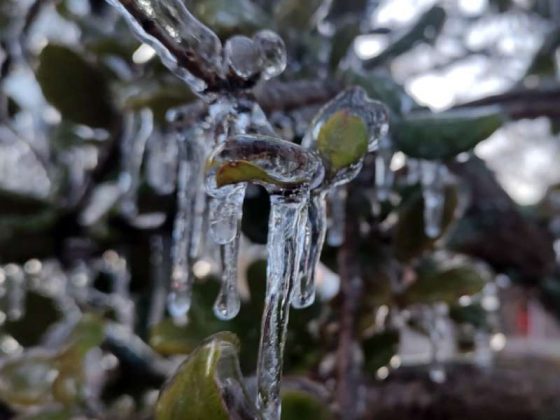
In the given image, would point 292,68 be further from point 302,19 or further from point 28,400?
point 28,400

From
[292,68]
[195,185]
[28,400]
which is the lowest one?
[28,400]

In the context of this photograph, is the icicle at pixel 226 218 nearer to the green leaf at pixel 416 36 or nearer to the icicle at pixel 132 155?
the icicle at pixel 132 155

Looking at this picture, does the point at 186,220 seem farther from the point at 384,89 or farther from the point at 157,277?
the point at 157,277

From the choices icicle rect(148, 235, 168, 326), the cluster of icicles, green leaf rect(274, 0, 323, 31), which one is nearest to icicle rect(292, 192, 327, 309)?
the cluster of icicles

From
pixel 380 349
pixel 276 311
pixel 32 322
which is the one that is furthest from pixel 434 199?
pixel 32 322

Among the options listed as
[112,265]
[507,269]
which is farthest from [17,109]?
[507,269]

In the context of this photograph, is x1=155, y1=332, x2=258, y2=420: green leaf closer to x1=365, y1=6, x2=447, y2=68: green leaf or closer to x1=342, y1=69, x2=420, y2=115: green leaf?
x1=342, y1=69, x2=420, y2=115: green leaf
